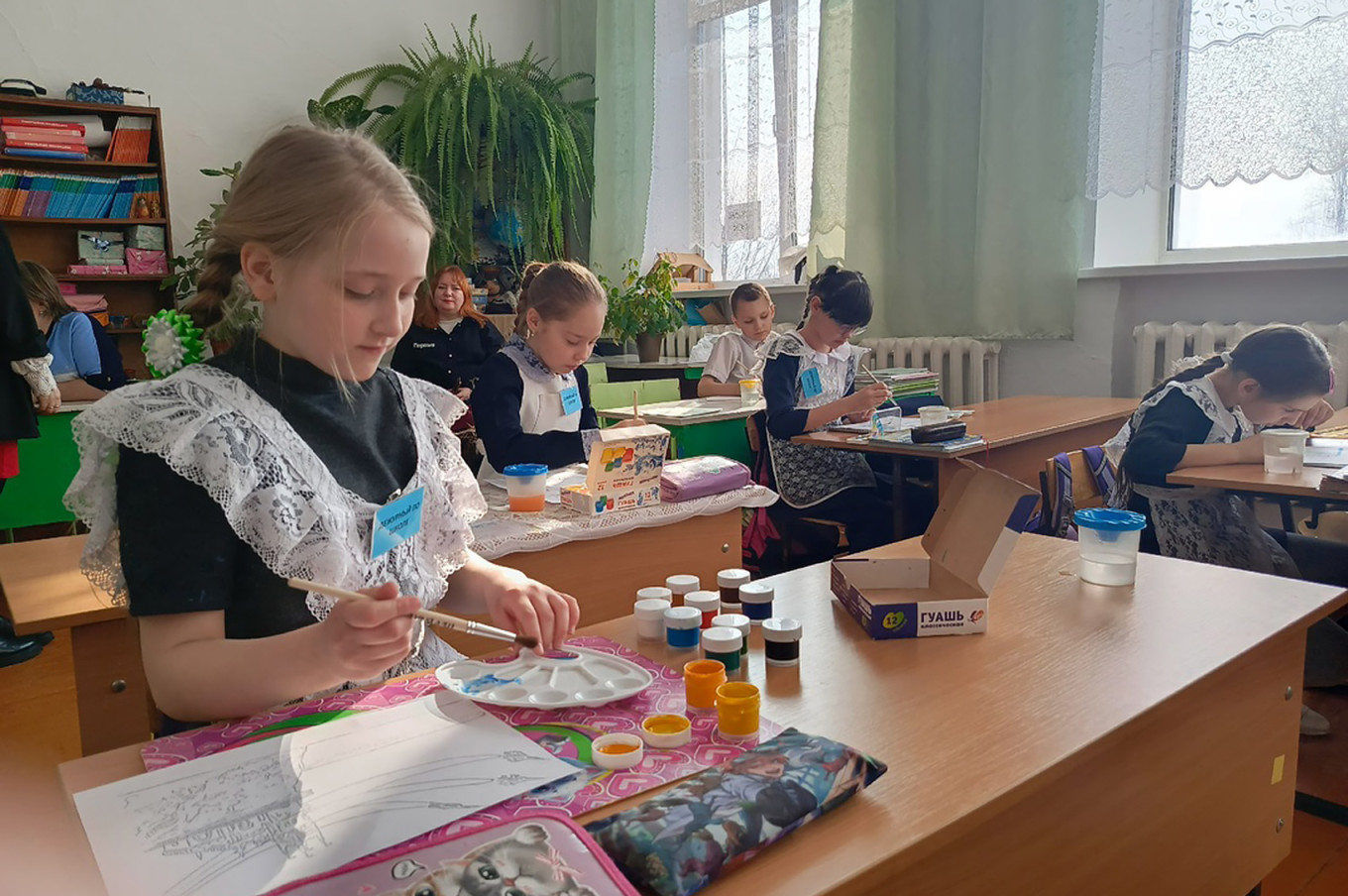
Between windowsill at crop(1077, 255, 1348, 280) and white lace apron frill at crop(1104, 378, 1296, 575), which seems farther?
windowsill at crop(1077, 255, 1348, 280)

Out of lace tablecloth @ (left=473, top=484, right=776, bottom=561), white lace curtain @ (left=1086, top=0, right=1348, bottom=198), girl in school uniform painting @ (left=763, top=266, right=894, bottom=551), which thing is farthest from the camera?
white lace curtain @ (left=1086, top=0, right=1348, bottom=198)

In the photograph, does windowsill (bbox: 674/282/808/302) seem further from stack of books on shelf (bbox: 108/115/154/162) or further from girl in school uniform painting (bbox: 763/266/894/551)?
Result: stack of books on shelf (bbox: 108/115/154/162)

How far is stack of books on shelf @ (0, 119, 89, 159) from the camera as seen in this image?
4.77 meters

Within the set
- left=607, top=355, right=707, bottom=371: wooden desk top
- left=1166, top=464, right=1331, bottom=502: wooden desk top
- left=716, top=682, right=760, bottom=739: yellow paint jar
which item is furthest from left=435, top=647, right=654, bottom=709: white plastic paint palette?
left=607, top=355, right=707, bottom=371: wooden desk top

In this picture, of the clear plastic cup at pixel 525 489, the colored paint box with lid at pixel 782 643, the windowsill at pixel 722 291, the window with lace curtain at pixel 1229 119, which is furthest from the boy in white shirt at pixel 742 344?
the colored paint box with lid at pixel 782 643

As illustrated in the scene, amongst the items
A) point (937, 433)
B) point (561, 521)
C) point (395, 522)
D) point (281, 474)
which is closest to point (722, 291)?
point (937, 433)

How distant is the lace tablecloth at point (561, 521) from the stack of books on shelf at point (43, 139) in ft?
13.5

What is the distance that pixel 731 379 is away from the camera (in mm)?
4367

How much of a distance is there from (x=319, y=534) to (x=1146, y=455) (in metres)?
2.00

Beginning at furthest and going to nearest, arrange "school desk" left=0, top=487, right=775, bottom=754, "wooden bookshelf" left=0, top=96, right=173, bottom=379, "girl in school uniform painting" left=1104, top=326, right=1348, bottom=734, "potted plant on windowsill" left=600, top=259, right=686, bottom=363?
"potted plant on windowsill" left=600, top=259, right=686, bottom=363 → "wooden bookshelf" left=0, top=96, right=173, bottom=379 → "girl in school uniform painting" left=1104, top=326, right=1348, bottom=734 → "school desk" left=0, top=487, right=775, bottom=754

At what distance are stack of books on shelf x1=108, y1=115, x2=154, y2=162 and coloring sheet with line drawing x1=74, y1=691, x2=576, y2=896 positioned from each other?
17.3 feet

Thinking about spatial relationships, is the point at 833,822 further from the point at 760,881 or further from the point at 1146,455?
the point at 1146,455

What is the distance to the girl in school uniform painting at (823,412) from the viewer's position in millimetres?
3107

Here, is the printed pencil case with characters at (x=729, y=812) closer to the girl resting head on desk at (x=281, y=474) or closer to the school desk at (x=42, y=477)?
the girl resting head on desk at (x=281, y=474)
